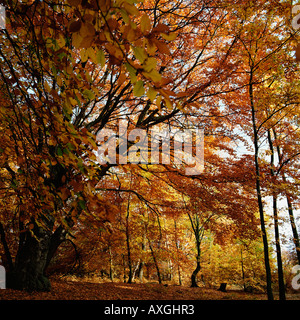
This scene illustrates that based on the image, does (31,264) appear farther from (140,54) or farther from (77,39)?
(140,54)

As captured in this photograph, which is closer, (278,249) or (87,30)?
(87,30)

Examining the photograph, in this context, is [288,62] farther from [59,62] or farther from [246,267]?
[246,267]

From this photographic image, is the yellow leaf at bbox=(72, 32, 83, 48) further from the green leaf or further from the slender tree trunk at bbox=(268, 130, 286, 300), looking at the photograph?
the slender tree trunk at bbox=(268, 130, 286, 300)

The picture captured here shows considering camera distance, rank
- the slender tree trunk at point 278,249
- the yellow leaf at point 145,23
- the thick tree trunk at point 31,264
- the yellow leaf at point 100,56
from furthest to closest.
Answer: the slender tree trunk at point 278,249 < the thick tree trunk at point 31,264 < the yellow leaf at point 100,56 < the yellow leaf at point 145,23

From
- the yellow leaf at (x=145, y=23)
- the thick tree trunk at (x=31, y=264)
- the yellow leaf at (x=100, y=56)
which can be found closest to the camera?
the yellow leaf at (x=145, y=23)

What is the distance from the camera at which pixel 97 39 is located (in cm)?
73

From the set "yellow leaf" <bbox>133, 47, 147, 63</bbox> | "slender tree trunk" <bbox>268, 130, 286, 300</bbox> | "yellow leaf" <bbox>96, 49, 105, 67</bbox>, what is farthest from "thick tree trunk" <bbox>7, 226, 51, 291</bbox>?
"slender tree trunk" <bbox>268, 130, 286, 300</bbox>

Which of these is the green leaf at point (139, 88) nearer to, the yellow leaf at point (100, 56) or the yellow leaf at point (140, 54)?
the yellow leaf at point (140, 54)

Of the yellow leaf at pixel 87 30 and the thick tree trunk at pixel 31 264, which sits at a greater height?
the yellow leaf at pixel 87 30

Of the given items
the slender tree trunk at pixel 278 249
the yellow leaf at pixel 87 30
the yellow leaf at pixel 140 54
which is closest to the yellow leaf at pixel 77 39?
the yellow leaf at pixel 87 30

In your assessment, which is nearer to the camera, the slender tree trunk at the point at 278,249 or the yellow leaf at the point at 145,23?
the yellow leaf at the point at 145,23

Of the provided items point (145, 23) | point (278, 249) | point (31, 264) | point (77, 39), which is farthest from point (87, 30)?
point (278, 249)
